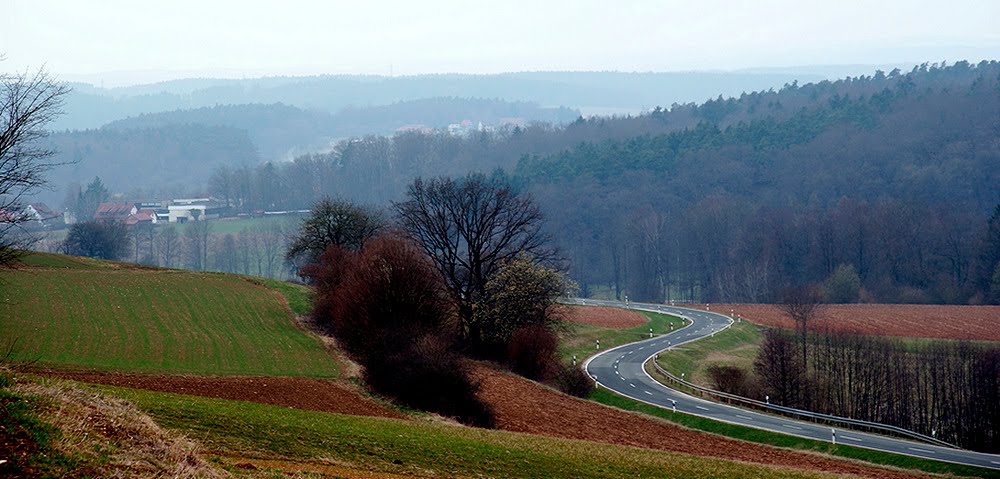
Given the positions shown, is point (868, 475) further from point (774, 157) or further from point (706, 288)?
point (774, 157)

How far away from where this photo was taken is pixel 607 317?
73.0 m

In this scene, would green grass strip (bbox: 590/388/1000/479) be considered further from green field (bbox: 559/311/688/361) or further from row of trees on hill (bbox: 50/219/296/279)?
row of trees on hill (bbox: 50/219/296/279)

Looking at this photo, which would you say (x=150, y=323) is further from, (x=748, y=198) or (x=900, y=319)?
(x=748, y=198)

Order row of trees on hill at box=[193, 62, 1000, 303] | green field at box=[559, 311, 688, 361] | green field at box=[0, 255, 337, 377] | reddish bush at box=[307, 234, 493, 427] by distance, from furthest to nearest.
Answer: row of trees on hill at box=[193, 62, 1000, 303]
green field at box=[559, 311, 688, 361]
reddish bush at box=[307, 234, 493, 427]
green field at box=[0, 255, 337, 377]

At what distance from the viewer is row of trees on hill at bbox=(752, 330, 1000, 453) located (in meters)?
43.4

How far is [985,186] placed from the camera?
408ft

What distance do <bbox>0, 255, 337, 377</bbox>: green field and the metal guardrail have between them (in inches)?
801

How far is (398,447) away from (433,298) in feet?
70.6

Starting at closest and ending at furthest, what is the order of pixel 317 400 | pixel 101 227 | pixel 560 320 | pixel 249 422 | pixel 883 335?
pixel 249 422 < pixel 317 400 < pixel 560 320 < pixel 883 335 < pixel 101 227

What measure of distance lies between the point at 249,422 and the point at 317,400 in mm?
9015

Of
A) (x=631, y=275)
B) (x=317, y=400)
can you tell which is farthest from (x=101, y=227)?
(x=317, y=400)

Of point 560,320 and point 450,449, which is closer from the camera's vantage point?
point 450,449

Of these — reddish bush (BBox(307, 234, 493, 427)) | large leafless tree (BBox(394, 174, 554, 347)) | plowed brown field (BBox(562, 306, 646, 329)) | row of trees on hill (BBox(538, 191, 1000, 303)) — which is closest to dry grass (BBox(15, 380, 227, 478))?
reddish bush (BBox(307, 234, 493, 427))

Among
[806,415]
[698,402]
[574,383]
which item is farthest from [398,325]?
[806,415]
